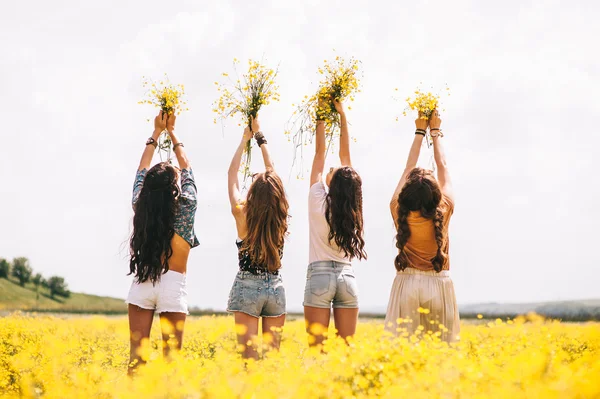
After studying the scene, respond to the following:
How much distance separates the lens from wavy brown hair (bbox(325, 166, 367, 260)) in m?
6.36

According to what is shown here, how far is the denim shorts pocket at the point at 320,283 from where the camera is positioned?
6.26 meters

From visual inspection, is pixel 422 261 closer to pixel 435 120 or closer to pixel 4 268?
pixel 435 120

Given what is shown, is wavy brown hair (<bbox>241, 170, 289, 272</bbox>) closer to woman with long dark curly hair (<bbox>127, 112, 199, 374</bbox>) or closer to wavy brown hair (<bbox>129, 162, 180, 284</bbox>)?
woman with long dark curly hair (<bbox>127, 112, 199, 374</bbox>)

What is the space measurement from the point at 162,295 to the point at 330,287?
64.3 inches

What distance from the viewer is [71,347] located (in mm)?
10781

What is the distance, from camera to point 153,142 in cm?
745

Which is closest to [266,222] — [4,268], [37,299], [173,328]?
[173,328]

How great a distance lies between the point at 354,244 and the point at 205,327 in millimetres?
10744

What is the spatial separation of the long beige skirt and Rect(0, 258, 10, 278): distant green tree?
79352 millimetres

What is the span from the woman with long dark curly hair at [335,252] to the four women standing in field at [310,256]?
1 cm

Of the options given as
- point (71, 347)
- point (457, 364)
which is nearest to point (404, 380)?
point (457, 364)

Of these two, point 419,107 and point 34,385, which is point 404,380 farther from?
point 34,385

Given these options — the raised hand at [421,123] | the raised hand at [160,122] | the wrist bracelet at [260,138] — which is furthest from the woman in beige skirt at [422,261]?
the raised hand at [160,122]

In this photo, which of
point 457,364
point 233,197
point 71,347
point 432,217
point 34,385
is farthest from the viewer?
point 71,347
